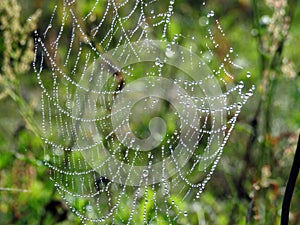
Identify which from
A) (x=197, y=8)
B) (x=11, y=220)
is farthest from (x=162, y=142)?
(x=197, y=8)

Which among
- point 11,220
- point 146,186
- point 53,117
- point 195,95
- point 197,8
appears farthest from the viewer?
point 197,8

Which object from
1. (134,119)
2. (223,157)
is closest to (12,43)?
(134,119)

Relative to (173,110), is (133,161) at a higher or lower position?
lower

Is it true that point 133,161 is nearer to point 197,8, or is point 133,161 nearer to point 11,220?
point 11,220

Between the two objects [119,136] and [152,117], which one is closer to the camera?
[119,136]

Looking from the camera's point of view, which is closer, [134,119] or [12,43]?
[12,43]

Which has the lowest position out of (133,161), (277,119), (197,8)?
(133,161)

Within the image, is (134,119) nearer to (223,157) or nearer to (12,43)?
(223,157)

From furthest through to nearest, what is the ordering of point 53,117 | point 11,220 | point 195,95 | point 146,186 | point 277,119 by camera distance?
1. point 277,119
2. point 53,117
3. point 195,95
4. point 11,220
5. point 146,186
